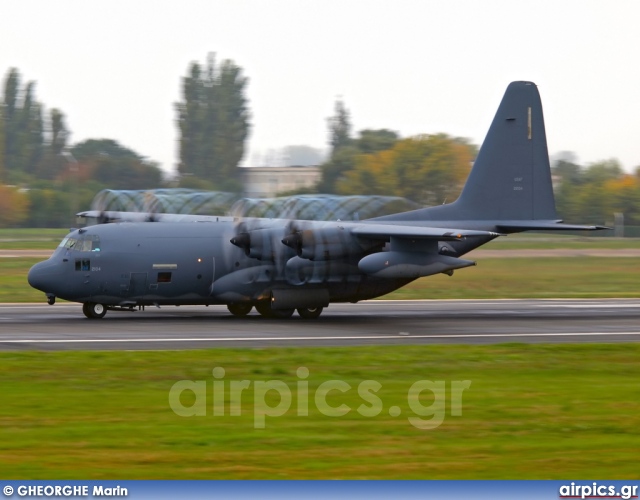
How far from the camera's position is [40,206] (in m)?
80.7

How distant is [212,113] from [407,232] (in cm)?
7554

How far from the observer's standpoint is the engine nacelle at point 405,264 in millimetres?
28297

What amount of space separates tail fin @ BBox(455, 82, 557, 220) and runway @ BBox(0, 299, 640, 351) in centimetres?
366

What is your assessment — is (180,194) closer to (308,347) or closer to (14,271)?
(308,347)

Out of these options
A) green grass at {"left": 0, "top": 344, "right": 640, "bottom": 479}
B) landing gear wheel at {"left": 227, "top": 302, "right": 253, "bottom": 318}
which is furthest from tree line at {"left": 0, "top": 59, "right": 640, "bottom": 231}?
green grass at {"left": 0, "top": 344, "right": 640, "bottom": 479}

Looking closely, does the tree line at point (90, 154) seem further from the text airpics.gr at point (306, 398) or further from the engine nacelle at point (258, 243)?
the text airpics.gr at point (306, 398)

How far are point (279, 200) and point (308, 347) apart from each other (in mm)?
8856

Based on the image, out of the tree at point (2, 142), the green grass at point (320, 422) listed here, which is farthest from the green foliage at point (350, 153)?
the tree at point (2, 142)

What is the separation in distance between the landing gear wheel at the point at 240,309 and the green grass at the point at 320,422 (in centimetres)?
898

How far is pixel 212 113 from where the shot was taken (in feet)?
330

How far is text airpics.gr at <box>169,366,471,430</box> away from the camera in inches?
584

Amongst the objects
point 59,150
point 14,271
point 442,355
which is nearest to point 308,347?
point 442,355

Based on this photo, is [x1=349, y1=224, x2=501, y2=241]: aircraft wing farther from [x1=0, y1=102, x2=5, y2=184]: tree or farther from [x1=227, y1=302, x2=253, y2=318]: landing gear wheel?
[x1=0, y1=102, x2=5, y2=184]: tree

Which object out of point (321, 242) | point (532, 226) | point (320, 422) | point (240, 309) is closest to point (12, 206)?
point (240, 309)
